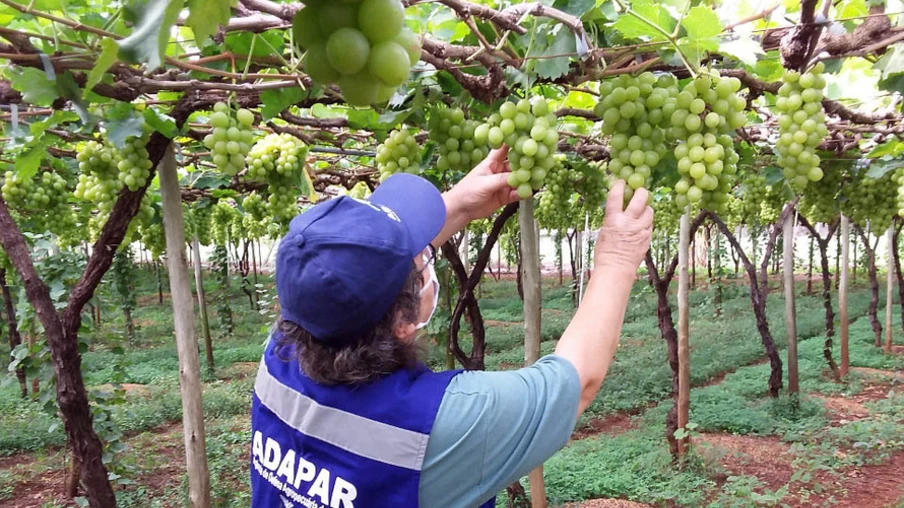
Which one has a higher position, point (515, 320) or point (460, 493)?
point (460, 493)

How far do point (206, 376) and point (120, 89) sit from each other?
7.87 meters

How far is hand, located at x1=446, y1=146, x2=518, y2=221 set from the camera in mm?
1644

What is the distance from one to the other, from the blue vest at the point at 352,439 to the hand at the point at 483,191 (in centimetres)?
56

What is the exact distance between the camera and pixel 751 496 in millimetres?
3953

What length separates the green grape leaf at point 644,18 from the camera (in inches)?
53.0

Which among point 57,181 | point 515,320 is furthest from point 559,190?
point 515,320

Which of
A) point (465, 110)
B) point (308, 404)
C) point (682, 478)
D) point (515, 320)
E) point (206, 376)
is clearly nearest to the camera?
point (308, 404)

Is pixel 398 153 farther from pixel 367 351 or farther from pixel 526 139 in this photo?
pixel 367 351

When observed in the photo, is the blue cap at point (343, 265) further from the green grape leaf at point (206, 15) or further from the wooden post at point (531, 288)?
the wooden post at point (531, 288)

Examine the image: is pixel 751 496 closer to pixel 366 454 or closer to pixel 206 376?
pixel 366 454

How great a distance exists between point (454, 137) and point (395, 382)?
1034 mm

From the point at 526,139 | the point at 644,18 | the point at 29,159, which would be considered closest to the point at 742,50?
the point at 644,18

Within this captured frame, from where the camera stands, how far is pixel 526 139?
1497 millimetres

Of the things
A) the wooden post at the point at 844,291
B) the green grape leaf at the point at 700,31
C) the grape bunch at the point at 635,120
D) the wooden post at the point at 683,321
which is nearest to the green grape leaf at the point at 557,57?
the grape bunch at the point at 635,120
